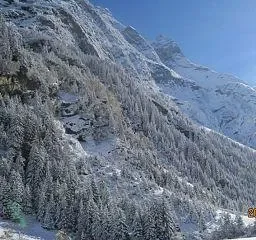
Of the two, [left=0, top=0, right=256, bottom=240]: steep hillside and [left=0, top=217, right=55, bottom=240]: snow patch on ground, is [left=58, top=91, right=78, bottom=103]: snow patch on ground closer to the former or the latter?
[left=0, top=0, right=256, bottom=240]: steep hillside

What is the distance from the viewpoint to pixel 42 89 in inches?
5536

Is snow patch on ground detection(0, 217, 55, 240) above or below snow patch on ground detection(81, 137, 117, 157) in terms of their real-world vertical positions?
below

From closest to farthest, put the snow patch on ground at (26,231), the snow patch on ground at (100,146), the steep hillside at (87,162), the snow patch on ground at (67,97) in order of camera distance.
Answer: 1. the snow patch on ground at (26,231)
2. the steep hillside at (87,162)
3. the snow patch on ground at (100,146)
4. the snow patch on ground at (67,97)

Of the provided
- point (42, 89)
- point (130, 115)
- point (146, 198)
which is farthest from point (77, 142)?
point (130, 115)

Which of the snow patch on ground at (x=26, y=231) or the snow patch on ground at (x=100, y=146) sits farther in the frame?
the snow patch on ground at (x=100, y=146)

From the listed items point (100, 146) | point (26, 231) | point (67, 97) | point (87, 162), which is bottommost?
point (26, 231)

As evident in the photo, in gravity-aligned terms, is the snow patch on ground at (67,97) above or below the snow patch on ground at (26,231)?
above

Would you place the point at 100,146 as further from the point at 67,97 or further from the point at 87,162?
the point at 67,97

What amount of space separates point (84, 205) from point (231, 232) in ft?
104

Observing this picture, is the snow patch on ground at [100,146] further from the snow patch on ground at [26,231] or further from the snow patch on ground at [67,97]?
the snow patch on ground at [26,231]

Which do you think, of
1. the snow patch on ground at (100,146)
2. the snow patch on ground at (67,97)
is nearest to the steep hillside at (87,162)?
the snow patch on ground at (100,146)

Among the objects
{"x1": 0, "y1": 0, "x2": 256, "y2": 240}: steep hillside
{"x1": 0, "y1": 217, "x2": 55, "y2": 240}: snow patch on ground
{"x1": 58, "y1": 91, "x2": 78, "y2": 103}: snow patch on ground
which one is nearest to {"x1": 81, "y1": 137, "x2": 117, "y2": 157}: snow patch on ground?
{"x1": 0, "y1": 0, "x2": 256, "y2": 240}: steep hillside

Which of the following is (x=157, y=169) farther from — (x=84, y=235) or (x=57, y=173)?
(x=84, y=235)

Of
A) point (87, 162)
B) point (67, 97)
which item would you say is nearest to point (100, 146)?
point (87, 162)
